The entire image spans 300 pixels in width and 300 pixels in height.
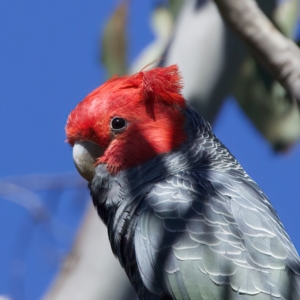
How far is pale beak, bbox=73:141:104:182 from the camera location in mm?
4223

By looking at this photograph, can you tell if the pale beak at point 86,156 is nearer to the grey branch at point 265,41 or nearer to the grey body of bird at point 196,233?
the grey body of bird at point 196,233

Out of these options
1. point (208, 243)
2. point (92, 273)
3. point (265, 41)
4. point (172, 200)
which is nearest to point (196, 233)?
point (208, 243)

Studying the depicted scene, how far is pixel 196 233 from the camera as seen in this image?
12.3 ft

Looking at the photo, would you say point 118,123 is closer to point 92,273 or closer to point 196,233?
point 196,233

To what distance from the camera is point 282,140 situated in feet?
17.5

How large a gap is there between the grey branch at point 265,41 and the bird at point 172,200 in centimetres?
64

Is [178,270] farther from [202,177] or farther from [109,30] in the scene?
[109,30]

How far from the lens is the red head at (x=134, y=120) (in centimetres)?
418

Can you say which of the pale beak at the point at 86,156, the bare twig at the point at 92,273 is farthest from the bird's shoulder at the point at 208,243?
the bare twig at the point at 92,273

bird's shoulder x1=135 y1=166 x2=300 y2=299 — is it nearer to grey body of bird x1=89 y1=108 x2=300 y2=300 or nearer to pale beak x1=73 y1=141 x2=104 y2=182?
grey body of bird x1=89 y1=108 x2=300 y2=300

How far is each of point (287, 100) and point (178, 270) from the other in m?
2.05

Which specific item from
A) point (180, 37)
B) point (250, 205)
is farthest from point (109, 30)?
point (250, 205)

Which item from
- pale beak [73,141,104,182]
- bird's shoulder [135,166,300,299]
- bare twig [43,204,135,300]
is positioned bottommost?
bird's shoulder [135,166,300,299]

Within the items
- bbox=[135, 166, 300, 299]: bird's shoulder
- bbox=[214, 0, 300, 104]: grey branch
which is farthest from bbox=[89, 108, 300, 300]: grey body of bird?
bbox=[214, 0, 300, 104]: grey branch
